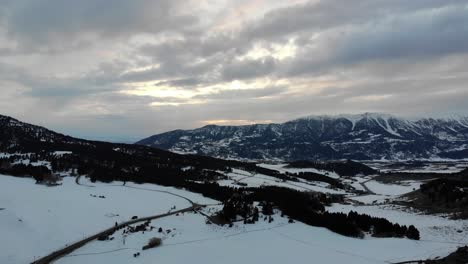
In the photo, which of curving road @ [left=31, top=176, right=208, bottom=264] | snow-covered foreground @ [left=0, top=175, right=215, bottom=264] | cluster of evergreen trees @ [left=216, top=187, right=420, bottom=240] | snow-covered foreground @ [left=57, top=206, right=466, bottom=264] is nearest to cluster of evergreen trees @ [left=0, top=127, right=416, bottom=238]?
cluster of evergreen trees @ [left=216, top=187, right=420, bottom=240]

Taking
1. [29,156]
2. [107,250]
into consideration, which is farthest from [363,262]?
[29,156]

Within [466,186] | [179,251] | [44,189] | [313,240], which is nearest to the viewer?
[179,251]

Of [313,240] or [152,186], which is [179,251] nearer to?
[313,240]

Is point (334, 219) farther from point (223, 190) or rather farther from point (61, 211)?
point (223, 190)

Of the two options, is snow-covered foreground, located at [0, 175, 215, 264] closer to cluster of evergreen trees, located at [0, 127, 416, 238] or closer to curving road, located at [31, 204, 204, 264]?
curving road, located at [31, 204, 204, 264]

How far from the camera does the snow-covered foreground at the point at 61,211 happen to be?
6306 cm

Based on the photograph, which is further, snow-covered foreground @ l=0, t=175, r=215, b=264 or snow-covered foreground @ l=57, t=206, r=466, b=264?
snow-covered foreground @ l=0, t=175, r=215, b=264

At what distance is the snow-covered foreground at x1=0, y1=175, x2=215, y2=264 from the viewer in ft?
207

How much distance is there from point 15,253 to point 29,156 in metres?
148

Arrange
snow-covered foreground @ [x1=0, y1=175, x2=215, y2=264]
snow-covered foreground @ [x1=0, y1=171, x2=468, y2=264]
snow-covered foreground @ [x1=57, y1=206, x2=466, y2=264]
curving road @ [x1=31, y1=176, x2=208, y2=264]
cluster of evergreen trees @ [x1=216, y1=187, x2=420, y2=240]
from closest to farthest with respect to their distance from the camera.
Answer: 1. snow-covered foreground @ [x1=57, y1=206, x2=466, y2=264]
2. snow-covered foreground @ [x1=0, y1=171, x2=468, y2=264]
3. curving road @ [x1=31, y1=176, x2=208, y2=264]
4. cluster of evergreen trees @ [x1=216, y1=187, x2=420, y2=240]
5. snow-covered foreground @ [x1=0, y1=175, x2=215, y2=264]

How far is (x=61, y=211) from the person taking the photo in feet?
275

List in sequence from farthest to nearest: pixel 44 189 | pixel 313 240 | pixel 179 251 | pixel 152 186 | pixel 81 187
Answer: pixel 152 186 → pixel 81 187 → pixel 44 189 → pixel 313 240 → pixel 179 251

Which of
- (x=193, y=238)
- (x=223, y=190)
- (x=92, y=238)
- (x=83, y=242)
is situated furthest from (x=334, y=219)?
(x=223, y=190)

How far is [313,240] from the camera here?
61.2 meters
